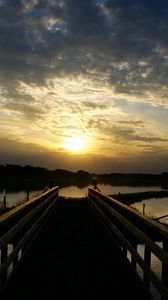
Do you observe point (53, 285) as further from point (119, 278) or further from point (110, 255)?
point (110, 255)

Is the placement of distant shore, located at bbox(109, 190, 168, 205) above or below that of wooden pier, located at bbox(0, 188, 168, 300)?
below

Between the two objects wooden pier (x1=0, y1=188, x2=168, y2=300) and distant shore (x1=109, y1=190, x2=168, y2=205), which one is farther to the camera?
distant shore (x1=109, y1=190, x2=168, y2=205)

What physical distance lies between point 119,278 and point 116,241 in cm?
413

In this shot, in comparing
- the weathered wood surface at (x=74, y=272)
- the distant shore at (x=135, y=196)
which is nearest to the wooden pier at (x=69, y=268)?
the weathered wood surface at (x=74, y=272)

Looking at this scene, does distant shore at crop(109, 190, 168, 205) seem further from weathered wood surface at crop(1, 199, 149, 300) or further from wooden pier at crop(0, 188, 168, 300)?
wooden pier at crop(0, 188, 168, 300)

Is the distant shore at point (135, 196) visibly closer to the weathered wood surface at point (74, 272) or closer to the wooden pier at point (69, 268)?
the weathered wood surface at point (74, 272)

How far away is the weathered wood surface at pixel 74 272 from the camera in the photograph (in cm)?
675

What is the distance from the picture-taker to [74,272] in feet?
26.7

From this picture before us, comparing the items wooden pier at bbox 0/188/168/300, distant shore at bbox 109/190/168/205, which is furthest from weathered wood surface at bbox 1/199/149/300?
distant shore at bbox 109/190/168/205

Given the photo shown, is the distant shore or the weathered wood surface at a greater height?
the weathered wood surface

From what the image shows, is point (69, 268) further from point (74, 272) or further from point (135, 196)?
point (135, 196)

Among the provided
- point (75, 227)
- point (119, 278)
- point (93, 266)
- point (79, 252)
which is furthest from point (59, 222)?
point (119, 278)

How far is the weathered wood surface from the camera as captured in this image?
6754 mm

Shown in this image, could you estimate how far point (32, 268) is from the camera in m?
8.41
